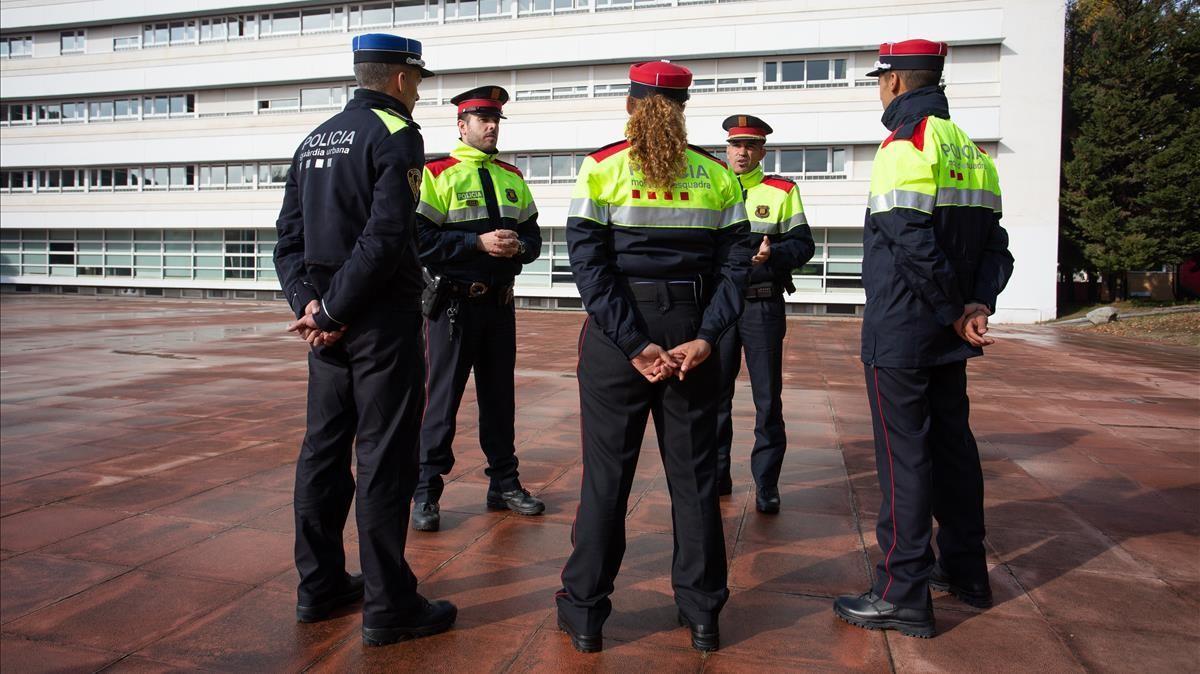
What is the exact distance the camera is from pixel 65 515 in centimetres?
422

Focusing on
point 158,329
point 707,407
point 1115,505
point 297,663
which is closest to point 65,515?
point 297,663

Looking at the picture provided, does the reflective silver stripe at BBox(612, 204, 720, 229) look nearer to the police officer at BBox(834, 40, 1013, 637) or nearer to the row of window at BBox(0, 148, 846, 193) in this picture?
the police officer at BBox(834, 40, 1013, 637)

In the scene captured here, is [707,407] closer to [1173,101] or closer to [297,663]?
[297,663]

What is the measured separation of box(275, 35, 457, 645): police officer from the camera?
2902mm

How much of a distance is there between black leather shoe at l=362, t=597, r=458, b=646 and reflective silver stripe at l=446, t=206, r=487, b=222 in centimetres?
214

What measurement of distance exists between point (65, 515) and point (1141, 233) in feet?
98.2

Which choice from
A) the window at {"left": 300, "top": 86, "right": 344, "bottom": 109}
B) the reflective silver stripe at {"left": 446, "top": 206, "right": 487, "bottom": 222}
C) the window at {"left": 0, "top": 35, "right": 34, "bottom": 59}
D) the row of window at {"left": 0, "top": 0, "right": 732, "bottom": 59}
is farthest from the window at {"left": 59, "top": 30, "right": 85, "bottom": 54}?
the reflective silver stripe at {"left": 446, "top": 206, "right": 487, "bottom": 222}

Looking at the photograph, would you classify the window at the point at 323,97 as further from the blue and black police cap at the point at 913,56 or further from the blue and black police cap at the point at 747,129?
the blue and black police cap at the point at 913,56

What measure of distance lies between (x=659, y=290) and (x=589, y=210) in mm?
391

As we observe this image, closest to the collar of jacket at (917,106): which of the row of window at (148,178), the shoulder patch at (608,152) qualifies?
the shoulder patch at (608,152)

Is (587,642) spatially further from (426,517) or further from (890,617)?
(426,517)

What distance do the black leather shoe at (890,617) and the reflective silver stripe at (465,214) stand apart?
8.98ft

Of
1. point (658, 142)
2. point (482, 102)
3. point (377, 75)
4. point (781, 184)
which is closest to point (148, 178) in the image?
point (482, 102)

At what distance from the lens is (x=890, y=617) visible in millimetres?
3059
